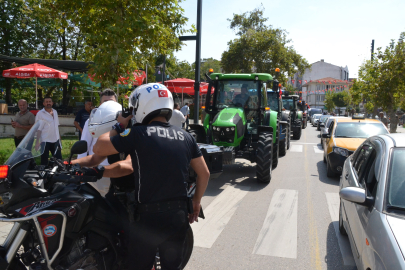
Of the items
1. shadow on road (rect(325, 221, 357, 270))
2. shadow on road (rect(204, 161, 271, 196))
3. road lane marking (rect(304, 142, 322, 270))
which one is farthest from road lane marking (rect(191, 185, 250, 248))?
shadow on road (rect(325, 221, 357, 270))

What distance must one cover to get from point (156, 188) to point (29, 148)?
1.11 metres

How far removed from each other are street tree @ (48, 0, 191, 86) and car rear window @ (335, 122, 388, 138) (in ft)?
17.7

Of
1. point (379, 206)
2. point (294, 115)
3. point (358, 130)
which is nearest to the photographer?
point (379, 206)

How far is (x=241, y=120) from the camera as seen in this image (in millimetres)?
8508

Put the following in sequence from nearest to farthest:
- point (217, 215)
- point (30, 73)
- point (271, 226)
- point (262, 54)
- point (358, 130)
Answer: point (271, 226) < point (217, 215) < point (358, 130) < point (30, 73) < point (262, 54)

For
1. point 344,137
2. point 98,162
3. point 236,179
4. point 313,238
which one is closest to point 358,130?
point 344,137

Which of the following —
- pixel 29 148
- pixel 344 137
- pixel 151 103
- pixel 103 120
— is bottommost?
pixel 344 137

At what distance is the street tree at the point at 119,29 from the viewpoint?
7.70m

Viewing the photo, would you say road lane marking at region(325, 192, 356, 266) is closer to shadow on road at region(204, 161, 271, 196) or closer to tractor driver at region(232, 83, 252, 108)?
shadow on road at region(204, 161, 271, 196)

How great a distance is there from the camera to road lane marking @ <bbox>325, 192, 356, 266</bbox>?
13.7 ft

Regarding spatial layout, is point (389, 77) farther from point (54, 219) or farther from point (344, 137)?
point (54, 219)

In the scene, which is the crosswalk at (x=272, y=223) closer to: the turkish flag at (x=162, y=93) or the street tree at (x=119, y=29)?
the turkish flag at (x=162, y=93)

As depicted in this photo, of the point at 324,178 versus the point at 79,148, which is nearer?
the point at 79,148

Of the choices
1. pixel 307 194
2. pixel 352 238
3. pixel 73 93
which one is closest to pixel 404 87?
pixel 307 194
